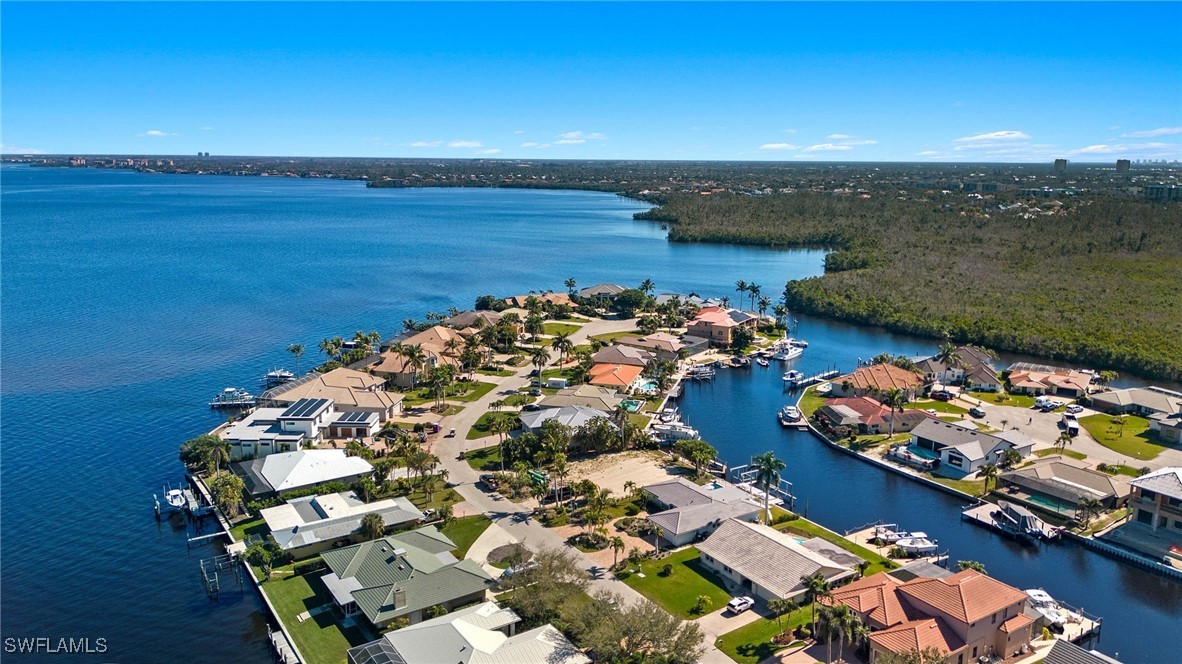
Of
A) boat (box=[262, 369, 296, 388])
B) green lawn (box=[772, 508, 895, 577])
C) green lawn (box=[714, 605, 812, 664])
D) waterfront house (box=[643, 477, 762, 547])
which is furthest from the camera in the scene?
boat (box=[262, 369, 296, 388])

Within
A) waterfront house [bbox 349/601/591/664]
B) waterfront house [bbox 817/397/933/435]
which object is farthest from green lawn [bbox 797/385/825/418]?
waterfront house [bbox 349/601/591/664]

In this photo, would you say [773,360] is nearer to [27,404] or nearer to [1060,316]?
[1060,316]

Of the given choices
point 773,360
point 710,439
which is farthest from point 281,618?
point 773,360

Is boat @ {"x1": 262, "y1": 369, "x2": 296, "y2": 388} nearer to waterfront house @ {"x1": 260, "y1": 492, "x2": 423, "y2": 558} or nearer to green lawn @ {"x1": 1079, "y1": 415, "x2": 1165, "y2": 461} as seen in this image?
waterfront house @ {"x1": 260, "y1": 492, "x2": 423, "y2": 558}

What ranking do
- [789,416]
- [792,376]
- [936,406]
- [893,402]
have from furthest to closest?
1. [792,376]
2. [936,406]
3. [789,416]
4. [893,402]

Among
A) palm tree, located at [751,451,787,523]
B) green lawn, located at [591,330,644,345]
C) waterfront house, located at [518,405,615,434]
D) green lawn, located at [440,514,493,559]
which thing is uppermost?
palm tree, located at [751,451,787,523]

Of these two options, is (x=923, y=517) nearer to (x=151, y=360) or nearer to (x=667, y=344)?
(x=667, y=344)

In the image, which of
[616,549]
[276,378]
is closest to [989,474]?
[616,549]
